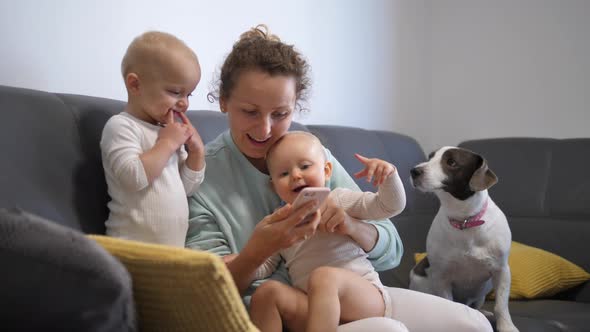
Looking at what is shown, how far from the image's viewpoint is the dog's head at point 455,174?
2002mm

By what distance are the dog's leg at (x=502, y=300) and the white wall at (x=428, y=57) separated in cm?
105

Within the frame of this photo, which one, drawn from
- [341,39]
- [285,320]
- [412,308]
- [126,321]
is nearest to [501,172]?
[341,39]

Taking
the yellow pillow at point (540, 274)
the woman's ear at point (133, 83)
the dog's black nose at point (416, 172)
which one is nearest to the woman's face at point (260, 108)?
the woman's ear at point (133, 83)

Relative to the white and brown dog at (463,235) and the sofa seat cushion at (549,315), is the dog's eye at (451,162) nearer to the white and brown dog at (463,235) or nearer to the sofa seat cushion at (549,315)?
the white and brown dog at (463,235)

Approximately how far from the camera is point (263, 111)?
4.27ft

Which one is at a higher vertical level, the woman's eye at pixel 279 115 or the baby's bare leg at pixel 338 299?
the woman's eye at pixel 279 115

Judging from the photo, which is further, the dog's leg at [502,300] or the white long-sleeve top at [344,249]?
the dog's leg at [502,300]

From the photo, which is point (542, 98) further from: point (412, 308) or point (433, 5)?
point (412, 308)

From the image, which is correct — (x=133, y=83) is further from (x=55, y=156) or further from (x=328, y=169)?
(x=328, y=169)

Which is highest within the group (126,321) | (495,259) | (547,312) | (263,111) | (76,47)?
(76,47)

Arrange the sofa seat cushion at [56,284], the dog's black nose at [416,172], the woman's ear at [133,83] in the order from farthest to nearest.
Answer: the dog's black nose at [416,172] → the woman's ear at [133,83] → the sofa seat cushion at [56,284]

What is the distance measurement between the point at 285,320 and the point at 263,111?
18.4 inches

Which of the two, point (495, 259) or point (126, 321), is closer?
point (126, 321)

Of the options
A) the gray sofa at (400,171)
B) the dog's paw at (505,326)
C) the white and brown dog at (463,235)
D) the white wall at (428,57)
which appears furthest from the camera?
the white wall at (428,57)
